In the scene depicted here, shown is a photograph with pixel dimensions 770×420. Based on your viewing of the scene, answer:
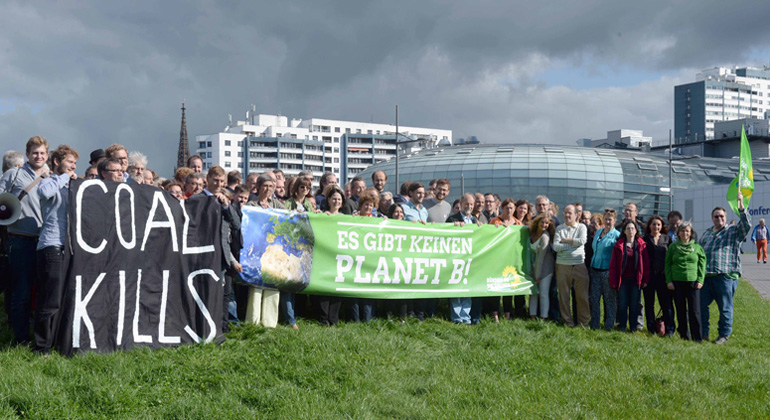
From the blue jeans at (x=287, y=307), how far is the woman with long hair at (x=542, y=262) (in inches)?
145

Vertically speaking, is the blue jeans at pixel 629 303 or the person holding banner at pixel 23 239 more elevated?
the person holding banner at pixel 23 239

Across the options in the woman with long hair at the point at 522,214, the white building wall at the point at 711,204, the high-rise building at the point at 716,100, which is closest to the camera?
the woman with long hair at the point at 522,214

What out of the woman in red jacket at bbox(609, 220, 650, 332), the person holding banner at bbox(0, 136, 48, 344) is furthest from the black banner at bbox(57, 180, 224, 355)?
the woman in red jacket at bbox(609, 220, 650, 332)

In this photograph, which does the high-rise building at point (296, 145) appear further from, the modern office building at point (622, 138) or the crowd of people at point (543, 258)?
the crowd of people at point (543, 258)

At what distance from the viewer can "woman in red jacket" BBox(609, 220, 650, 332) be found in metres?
9.11

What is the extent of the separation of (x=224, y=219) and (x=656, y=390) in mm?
4698

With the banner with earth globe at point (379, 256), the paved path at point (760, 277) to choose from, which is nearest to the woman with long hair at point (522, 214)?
the banner with earth globe at point (379, 256)

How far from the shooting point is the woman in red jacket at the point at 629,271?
9.11 meters

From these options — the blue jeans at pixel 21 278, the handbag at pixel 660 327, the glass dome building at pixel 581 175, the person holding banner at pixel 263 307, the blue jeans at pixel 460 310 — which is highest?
the glass dome building at pixel 581 175

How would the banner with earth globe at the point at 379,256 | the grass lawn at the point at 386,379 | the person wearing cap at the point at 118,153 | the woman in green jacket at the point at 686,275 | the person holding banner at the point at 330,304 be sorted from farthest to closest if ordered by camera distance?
1. the woman in green jacket at the point at 686,275
2. the person holding banner at the point at 330,304
3. the banner with earth globe at the point at 379,256
4. the person wearing cap at the point at 118,153
5. the grass lawn at the point at 386,379

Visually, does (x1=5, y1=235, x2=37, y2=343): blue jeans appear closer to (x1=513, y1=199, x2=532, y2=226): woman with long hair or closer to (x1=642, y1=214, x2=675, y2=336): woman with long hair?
(x1=513, y1=199, x2=532, y2=226): woman with long hair

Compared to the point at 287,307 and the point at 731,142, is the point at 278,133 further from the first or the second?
the point at 287,307

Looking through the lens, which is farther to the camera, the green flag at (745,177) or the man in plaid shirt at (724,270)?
the green flag at (745,177)

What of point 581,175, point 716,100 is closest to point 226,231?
point 581,175
